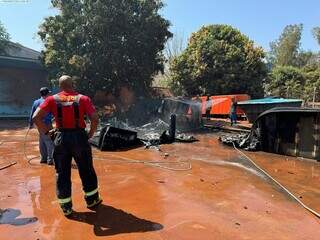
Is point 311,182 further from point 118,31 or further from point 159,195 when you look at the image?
point 118,31

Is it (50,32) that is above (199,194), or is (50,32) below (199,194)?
above

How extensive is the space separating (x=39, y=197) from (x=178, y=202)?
7.34 ft

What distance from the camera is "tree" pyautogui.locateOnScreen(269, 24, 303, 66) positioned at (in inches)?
1906

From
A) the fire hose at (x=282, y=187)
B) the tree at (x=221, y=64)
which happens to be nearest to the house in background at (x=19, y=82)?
the tree at (x=221, y=64)

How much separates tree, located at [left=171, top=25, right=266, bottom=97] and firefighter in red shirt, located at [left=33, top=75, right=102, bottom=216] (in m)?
21.0

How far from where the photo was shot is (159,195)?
6.38 metres

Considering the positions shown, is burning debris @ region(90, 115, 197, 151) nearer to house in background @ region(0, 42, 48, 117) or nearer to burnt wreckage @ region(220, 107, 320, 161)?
burnt wreckage @ region(220, 107, 320, 161)

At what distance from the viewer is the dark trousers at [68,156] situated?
209 inches

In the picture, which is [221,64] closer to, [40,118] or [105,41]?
[105,41]

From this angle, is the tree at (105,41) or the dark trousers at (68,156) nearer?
the dark trousers at (68,156)

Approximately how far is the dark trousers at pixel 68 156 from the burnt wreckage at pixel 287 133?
6799 millimetres

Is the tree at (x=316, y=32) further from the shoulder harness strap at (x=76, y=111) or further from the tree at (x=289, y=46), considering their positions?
the shoulder harness strap at (x=76, y=111)

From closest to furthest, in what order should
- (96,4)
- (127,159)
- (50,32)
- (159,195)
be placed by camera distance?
(159,195)
(127,159)
(96,4)
(50,32)

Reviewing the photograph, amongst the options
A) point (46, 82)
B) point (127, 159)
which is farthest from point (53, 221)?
point (46, 82)
